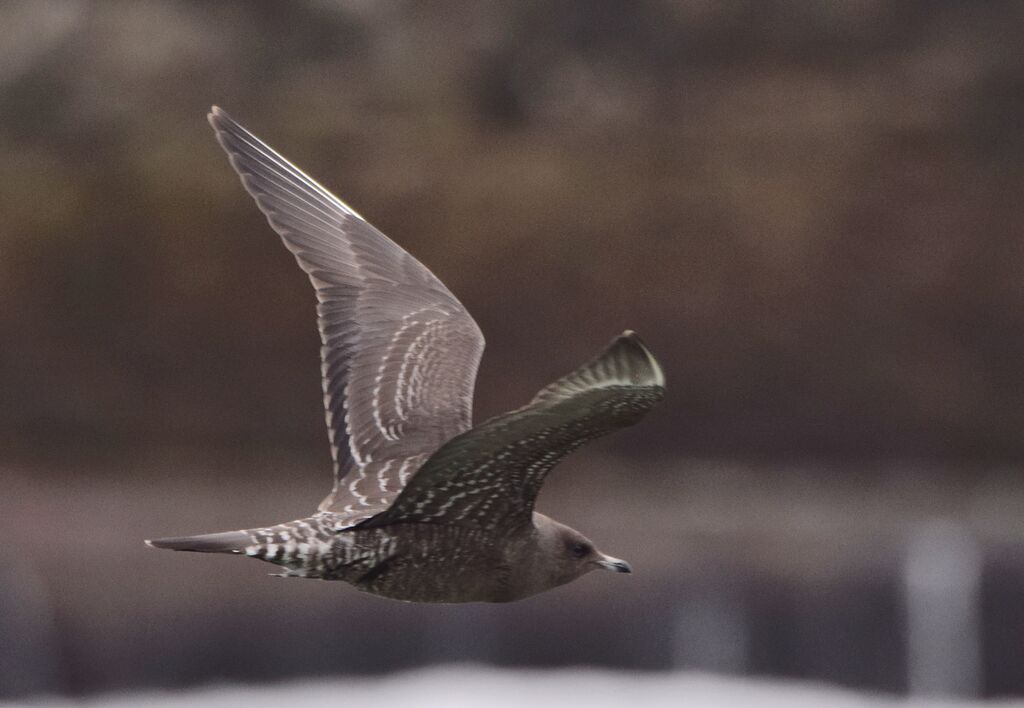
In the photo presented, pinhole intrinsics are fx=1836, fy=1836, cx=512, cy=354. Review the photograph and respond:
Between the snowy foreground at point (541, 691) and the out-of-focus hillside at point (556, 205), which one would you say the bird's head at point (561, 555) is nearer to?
the snowy foreground at point (541, 691)

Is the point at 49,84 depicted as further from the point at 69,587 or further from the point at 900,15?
the point at 900,15

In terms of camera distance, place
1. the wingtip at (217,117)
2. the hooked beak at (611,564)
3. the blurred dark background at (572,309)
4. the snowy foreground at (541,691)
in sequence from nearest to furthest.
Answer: the hooked beak at (611,564) → the wingtip at (217,117) → the snowy foreground at (541,691) → the blurred dark background at (572,309)


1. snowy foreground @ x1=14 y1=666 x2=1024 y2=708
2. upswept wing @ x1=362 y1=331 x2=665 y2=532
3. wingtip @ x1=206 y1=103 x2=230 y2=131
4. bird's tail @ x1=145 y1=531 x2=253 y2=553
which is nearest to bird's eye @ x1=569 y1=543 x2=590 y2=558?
upswept wing @ x1=362 y1=331 x2=665 y2=532

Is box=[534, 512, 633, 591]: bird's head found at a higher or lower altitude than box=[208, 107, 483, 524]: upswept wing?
lower

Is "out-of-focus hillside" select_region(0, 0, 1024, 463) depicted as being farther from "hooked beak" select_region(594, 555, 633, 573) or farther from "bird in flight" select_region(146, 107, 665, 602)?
"hooked beak" select_region(594, 555, 633, 573)

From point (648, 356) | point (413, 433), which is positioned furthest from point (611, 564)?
point (648, 356)

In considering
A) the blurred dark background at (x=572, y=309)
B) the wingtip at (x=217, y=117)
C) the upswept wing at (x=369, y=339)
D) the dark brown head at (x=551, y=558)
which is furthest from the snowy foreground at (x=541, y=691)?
the dark brown head at (x=551, y=558)
